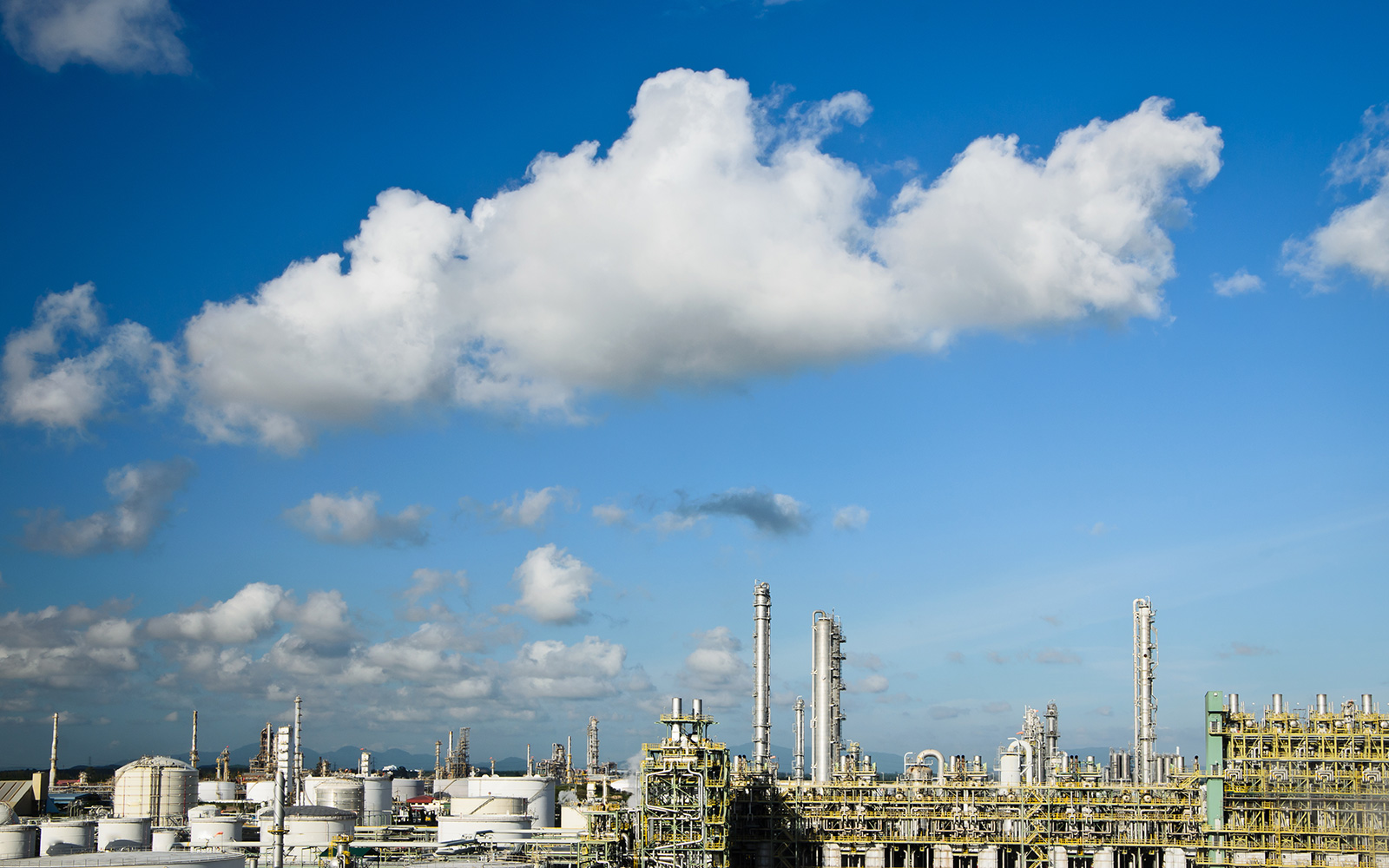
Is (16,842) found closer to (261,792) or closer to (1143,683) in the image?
(261,792)

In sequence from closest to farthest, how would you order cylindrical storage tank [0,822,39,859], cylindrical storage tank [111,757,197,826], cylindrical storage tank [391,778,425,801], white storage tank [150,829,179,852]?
1. cylindrical storage tank [0,822,39,859]
2. white storage tank [150,829,179,852]
3. cylindrical storage tank [111,757,197,826]
4. cylindrical storage tank [391,778,425,801]

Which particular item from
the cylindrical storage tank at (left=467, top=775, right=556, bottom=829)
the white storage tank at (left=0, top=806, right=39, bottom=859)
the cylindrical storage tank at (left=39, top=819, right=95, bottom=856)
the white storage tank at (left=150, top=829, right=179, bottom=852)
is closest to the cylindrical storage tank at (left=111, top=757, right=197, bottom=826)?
the white storage tank at (left=150, top=829, right=179, bottom=852)

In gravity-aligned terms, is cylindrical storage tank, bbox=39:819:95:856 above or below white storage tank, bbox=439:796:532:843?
below

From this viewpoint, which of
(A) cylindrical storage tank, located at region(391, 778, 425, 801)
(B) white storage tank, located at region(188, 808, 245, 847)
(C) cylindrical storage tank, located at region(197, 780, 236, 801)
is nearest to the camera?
(B) white storage tank, located at region(188, 808, 245, 847)

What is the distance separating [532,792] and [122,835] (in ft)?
119

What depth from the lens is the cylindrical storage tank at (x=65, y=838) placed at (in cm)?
9606

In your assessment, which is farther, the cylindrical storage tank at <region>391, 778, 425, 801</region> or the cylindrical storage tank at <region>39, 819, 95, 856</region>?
the cylindrical storage tank at <region>391, 778, 425, 801</region>

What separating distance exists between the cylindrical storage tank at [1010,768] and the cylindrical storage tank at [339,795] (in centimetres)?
7101

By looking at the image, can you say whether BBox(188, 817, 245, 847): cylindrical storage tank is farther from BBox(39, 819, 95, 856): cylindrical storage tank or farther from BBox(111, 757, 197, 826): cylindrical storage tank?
BBox(111, 757, 197, 826): cylindrical storage tank

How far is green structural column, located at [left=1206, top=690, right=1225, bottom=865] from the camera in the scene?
7744cm

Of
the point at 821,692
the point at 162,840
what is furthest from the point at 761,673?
the point at 162,840

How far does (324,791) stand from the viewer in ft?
417

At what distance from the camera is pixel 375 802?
13388cm

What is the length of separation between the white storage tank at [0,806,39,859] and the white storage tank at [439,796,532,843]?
31.1 m
